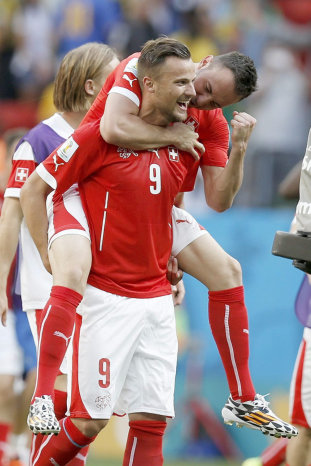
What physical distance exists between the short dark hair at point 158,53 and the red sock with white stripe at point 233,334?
1.10m

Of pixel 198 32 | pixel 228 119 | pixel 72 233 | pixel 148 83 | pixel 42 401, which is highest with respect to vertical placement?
pixel 198 32

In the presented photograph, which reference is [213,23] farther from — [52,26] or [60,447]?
[60,447]

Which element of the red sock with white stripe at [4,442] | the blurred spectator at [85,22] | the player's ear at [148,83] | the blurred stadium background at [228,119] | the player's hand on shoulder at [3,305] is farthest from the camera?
the blurred spectator at [85,22]

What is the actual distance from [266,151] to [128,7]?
3354mm

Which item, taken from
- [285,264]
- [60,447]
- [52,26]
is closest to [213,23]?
[52,26]

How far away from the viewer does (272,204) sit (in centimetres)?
1003

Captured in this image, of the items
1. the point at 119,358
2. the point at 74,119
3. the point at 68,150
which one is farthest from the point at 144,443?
the point at 74,119

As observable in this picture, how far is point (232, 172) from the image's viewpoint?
4.82 m

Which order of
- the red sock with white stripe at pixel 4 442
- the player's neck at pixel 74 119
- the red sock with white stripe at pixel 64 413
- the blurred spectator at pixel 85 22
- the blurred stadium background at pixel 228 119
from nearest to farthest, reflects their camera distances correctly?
the red sock with white stripe at pixel 64 413 → the player's neck at pixel 74 119 → the red sock with white stripe at pixel 4 442 → the blurred stadium background at pixel 228 119 → the blurred spectator at pixel 85 22

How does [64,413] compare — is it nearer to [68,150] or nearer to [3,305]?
[3,305]

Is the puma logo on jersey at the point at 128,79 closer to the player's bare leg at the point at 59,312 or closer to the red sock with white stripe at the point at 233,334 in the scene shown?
the player's bare leg at the point at 59,312

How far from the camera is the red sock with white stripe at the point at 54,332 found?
14.8ft

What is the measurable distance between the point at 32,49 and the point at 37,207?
27.3ft

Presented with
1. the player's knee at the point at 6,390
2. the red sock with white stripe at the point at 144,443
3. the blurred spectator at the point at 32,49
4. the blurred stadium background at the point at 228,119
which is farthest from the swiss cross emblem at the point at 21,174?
the blurred spectator at the point at 32,49
